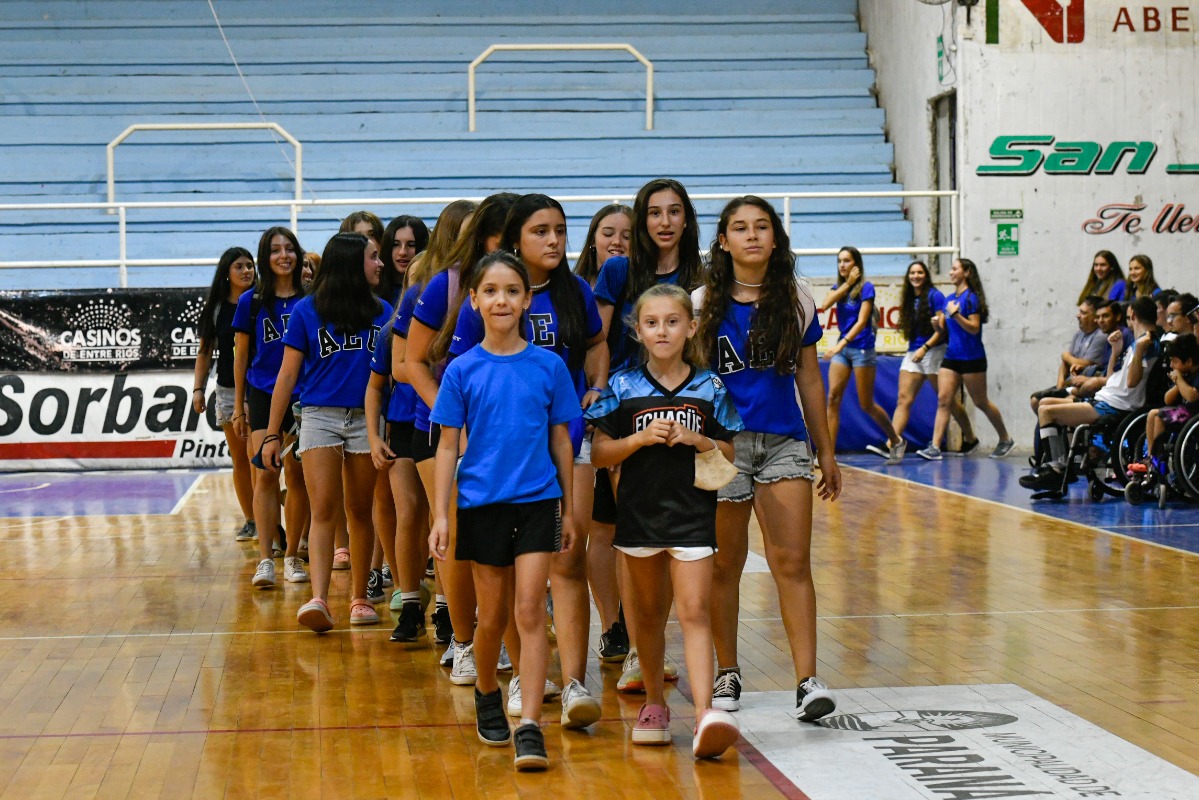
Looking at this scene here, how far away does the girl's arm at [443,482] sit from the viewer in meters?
4.54

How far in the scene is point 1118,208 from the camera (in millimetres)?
15461

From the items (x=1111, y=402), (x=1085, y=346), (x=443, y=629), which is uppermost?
(x=1085, y=346)

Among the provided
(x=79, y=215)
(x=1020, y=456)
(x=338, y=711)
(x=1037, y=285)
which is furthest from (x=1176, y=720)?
(x=79, y=215)

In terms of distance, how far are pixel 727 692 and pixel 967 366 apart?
9890mm

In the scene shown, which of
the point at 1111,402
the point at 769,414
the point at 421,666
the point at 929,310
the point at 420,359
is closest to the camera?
the point at 769,414

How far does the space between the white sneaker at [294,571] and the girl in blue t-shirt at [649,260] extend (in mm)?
3144

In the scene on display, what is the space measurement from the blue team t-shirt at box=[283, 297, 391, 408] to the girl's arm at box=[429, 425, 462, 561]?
6.89ft

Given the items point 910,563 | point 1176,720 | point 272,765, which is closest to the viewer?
point 272,765

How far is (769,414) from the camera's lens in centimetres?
496

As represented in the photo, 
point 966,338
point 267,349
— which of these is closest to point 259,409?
point 267,349

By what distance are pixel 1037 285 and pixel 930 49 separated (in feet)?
10.1

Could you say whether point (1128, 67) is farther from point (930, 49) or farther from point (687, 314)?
point (687, 314)

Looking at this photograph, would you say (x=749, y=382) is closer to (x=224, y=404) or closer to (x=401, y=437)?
(x=401, y=437)

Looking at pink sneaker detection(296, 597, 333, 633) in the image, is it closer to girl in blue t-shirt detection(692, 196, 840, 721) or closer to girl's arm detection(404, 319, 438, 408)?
girl's arm detection(404, 319, 438, 408)
